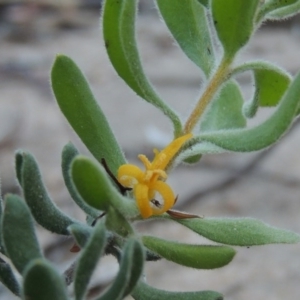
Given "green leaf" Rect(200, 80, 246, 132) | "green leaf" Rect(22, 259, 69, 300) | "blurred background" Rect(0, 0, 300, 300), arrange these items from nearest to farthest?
"green leaf" Rect(22, 259, 69, 300) → "green leaf" Rect(200, 80, 246, 132) → "blurred background" Rect(0, 0, 300, 300)

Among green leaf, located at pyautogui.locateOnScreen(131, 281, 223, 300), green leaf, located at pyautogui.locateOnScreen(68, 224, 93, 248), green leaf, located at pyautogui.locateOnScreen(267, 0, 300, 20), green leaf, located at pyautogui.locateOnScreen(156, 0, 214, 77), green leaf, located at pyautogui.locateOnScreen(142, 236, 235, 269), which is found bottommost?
green leaf, located at pyautogui.locateOnScreen(131, 281, 223, 300)

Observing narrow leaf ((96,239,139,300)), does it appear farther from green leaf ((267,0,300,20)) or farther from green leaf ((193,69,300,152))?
green leaf ((267,0,300,20))

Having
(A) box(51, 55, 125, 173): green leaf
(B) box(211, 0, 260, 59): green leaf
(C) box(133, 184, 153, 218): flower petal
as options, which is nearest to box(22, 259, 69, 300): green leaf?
(C) box(133, 184, 153, 218): flower petal

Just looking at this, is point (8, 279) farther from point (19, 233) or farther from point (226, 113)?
point (226, 113)

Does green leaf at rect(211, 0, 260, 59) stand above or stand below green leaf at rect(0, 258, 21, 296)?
above

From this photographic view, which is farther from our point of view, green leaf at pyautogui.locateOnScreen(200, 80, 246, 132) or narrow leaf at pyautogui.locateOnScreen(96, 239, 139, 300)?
green leaf at pyautogui.locateOnScreen(200, 80, 246, 132)

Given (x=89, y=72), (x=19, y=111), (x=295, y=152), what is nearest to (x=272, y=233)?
(x=295, y=152)

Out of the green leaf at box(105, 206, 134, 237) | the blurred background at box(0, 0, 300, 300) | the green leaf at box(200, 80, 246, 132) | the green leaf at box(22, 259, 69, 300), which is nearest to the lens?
the green leaf at box(22, 259, 69, 300)

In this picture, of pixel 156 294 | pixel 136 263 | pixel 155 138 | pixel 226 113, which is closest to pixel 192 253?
pixel 156 294
